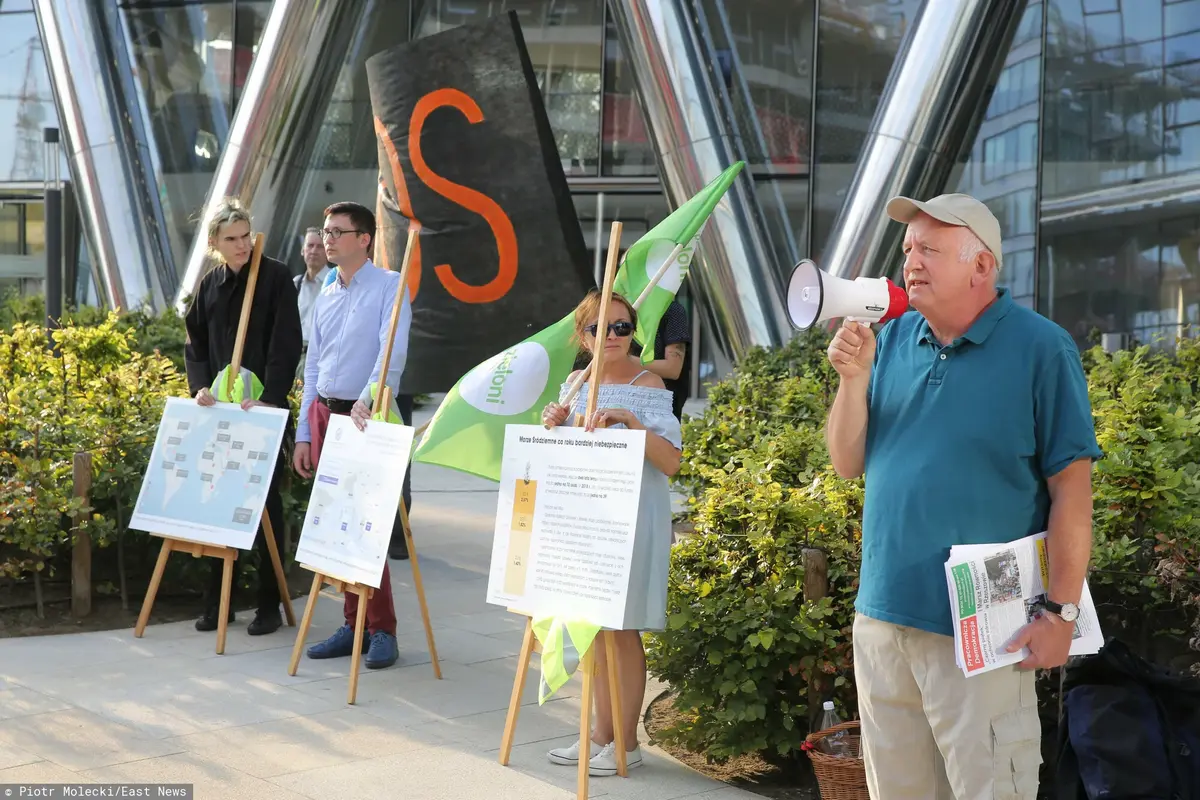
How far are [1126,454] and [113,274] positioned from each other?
11991 millimetres

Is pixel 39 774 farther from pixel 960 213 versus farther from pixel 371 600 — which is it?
pixel 960 213

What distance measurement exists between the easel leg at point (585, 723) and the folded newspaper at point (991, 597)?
1.53 meters

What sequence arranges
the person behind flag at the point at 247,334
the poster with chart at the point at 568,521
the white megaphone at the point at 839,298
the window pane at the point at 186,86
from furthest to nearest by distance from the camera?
the window pane at the point at 186,86
the person behind flag at the point at 247,334
the poster with chart at the point at 568,521
the white megaphone at the point at 839,298

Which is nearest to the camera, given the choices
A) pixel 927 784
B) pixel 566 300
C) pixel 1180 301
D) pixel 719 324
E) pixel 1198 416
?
pixel 927 784

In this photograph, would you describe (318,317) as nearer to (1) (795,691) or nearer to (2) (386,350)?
(2) (386,350)

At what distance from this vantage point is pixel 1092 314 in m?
14.3

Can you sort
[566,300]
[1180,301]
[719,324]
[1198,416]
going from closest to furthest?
1. [1198,416]
2. [566,300]
3. [719,324]
4. [1180,301]

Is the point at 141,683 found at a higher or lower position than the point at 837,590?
lower

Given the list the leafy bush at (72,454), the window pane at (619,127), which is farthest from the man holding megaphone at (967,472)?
the window pane at (619,127)

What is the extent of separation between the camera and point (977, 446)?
9.09 ft

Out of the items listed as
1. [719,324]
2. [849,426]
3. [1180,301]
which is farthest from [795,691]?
[1180,301]

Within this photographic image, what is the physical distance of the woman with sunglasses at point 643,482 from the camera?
4.24 metres

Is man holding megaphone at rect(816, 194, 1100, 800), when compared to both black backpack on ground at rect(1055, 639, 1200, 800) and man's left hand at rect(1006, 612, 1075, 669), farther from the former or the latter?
black backpack on ground at rect(1055, 639, 1200, 800)

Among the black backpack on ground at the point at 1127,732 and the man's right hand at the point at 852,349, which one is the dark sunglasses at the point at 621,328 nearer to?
the man's right hand at the point at 852,349
